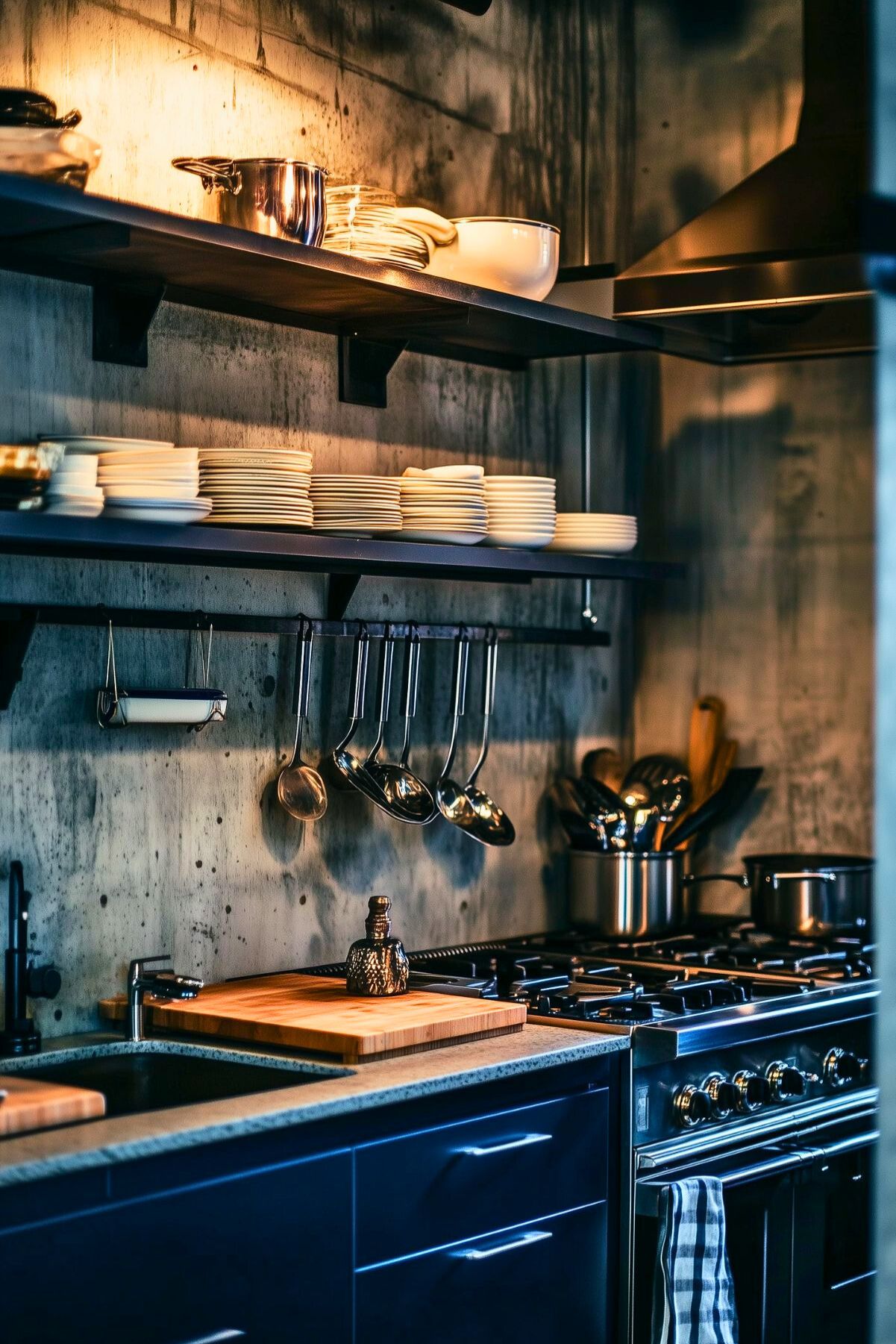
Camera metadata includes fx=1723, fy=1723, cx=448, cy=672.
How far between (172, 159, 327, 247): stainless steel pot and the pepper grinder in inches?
42.0

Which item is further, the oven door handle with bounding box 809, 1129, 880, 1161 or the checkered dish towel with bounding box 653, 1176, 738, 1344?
the oven door handle with bounding box 809, 1129, 880, 1161

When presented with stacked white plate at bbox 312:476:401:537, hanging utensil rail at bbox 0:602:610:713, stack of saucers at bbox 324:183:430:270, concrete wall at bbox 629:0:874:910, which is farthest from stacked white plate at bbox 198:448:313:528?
concrete wall at bbox 629:0:874:910

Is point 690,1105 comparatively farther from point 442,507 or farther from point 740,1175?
point 442,507

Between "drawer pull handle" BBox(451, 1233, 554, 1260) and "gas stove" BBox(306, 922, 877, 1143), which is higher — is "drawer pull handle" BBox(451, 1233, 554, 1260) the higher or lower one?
the lower one

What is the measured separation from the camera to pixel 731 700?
407 centimetres

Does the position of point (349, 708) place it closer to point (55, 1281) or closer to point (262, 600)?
point (262, 600)

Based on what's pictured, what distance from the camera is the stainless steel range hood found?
9.93ft

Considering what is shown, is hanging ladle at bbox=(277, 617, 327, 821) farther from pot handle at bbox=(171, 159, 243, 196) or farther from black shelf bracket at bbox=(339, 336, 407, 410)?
pot handle at bbox=(171, 159, 243, 196)

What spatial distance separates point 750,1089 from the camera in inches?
116

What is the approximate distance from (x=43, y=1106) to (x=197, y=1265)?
264 millimetres

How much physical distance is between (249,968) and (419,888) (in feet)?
1.68

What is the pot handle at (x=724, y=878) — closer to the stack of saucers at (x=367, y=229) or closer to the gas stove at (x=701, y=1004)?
the gas stove at (x=701, y=1004)

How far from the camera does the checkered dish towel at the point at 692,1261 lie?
8.70ft

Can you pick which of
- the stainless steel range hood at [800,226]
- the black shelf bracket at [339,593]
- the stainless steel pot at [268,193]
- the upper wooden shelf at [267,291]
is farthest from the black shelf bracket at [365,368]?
the stainless steel pot at [268,193]
